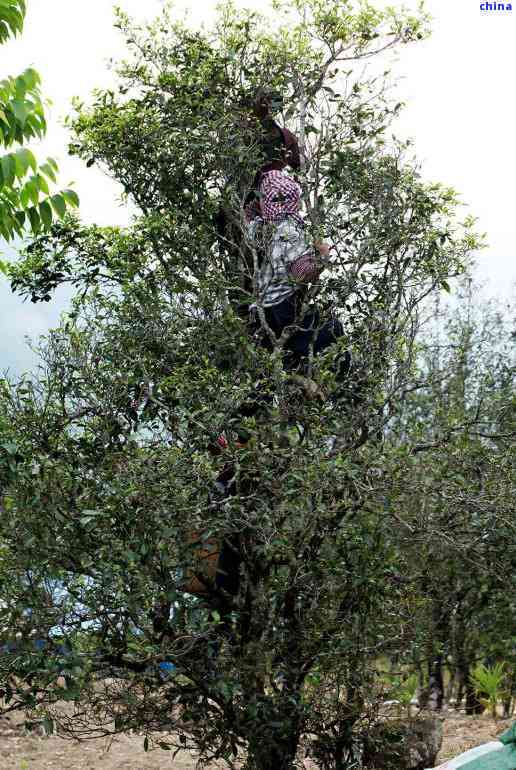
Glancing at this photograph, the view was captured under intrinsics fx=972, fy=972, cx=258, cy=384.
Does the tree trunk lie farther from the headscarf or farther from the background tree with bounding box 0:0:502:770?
the headscarf

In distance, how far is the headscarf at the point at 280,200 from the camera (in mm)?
5418

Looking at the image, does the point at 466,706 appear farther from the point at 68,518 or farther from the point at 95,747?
the point at 68,518

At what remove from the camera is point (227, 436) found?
4629 millimetres

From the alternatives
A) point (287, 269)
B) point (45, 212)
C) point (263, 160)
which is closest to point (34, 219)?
point (45, 212)

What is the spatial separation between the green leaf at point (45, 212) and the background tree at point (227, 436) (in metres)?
0.36

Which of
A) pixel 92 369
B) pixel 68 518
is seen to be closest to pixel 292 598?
pixel 68 518

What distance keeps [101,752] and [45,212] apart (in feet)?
15.2

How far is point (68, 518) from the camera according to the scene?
4.63 metres

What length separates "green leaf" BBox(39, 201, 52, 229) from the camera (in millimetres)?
6157

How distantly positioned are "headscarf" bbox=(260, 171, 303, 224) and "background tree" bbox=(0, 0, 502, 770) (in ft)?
0.36

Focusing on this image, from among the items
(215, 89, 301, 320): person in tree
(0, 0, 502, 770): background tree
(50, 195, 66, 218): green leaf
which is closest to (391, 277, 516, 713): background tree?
(0, 0, 502, 770): background tree

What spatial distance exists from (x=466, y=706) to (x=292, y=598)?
17.3 ft

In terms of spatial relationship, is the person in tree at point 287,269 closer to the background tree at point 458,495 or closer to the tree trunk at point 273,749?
the background tree at point 458,495

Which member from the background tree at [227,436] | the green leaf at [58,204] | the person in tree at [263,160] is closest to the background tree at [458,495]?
the background tree at [227,436]
